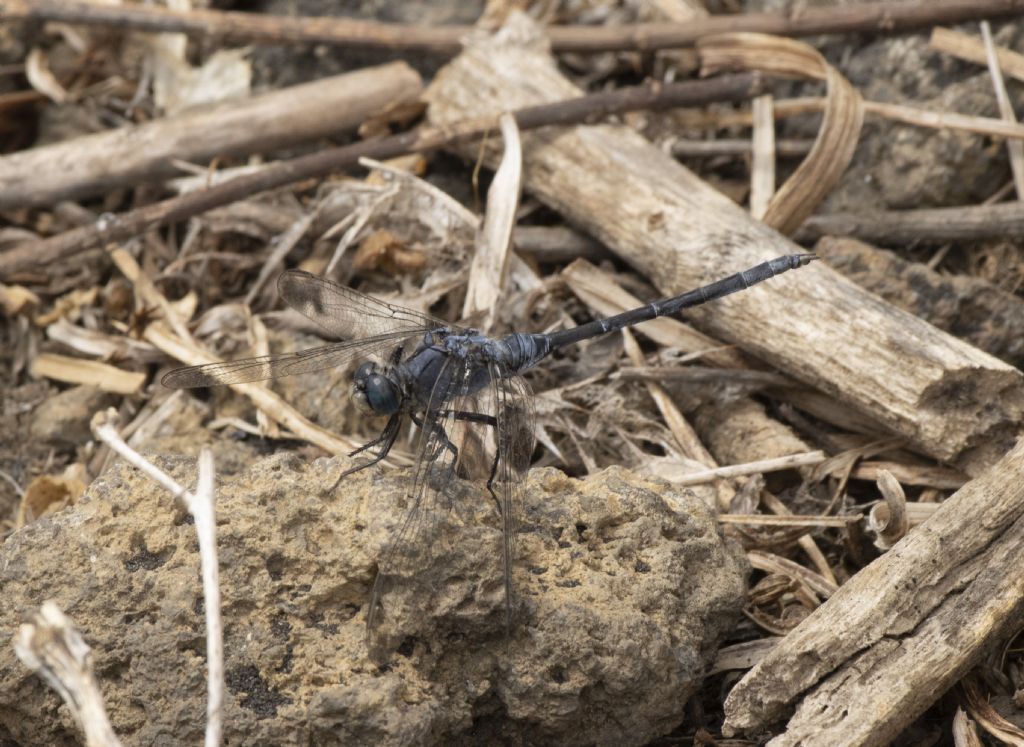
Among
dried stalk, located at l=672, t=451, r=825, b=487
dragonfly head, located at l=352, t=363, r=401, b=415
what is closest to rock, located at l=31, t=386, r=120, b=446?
dragonfly head, located at l=352, t=363, r=401, b=415

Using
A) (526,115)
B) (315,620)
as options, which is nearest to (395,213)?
(526,115)

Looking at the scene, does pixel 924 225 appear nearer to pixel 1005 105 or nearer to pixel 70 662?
pixel 1005 105

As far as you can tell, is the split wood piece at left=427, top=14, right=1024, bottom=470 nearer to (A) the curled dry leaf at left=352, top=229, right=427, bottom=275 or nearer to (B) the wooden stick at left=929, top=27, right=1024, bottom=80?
(A) the curled dry leaf at left=352, top=229, right=427, bottom=275

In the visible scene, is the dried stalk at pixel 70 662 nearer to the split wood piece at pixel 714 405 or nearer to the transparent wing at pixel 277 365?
the transparent wing at pixel 277 365

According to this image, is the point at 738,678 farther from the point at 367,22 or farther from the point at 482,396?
the point at 367,22

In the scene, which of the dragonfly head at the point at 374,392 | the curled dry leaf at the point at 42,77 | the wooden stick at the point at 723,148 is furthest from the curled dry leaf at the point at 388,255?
the curled dry leaf at the point at 42,77

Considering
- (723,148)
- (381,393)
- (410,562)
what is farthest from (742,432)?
(410,562)
